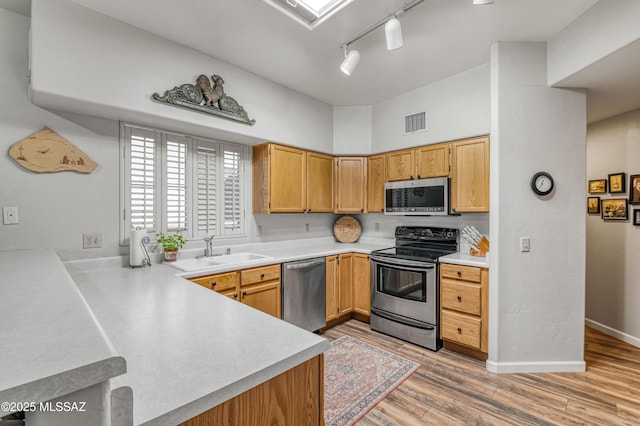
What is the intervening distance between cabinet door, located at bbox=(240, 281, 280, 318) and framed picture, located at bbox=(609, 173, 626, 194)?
3.74m

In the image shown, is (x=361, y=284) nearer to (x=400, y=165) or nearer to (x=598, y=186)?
(x=400, y=165)

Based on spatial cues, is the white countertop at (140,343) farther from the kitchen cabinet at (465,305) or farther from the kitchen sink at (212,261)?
the kitchen cabinet at (465,305)

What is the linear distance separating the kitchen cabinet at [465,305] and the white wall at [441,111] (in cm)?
139

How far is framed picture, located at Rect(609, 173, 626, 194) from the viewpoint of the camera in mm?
3016

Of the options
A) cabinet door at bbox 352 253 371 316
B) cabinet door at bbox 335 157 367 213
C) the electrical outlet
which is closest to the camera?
the electrical outlet

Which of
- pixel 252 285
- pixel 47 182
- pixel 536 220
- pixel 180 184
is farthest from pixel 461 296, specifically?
pixel 47 182

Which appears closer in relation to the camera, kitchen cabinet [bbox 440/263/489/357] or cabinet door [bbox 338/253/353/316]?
kitchen cabinet [bbox 440/263/489/357]

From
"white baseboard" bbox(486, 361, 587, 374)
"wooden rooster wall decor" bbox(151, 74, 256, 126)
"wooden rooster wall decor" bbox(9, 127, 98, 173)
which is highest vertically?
"wooden rooster wall decor" bbox(151, 74, 256, 126)

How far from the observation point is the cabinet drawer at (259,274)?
8.22 ft

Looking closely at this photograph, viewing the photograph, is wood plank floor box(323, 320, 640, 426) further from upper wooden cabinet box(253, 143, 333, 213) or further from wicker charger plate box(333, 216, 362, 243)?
upper wooden cabinet box(253, 143, 333, 213)

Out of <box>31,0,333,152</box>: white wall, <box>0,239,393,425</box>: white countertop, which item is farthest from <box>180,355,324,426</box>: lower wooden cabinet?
<box>31,0,333,152</box>: white wall

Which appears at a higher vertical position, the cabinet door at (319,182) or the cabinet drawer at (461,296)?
the cabinet door at (319,182)

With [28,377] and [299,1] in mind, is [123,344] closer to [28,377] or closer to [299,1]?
[28,377]

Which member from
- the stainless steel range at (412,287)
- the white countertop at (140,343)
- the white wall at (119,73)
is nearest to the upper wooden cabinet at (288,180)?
the white wall at (119,73)
